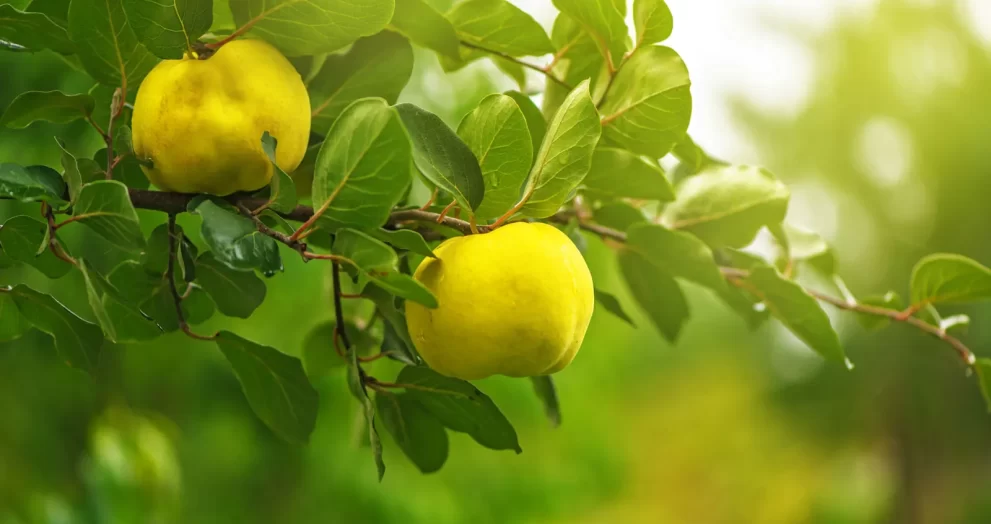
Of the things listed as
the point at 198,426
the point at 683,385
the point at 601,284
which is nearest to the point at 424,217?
the point at 198,426

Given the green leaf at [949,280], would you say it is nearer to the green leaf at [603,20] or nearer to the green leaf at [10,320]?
the green leaf at [603,20]

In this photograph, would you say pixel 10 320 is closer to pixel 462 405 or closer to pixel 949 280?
pixel 462 405

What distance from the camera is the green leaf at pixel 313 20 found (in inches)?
13.1

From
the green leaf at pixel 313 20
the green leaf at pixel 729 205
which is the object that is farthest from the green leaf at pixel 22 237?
the green leaf at pixel 729 205

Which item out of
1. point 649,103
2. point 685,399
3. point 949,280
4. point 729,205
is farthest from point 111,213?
point 685,399

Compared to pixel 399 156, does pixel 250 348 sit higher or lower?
lower

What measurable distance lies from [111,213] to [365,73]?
16cm

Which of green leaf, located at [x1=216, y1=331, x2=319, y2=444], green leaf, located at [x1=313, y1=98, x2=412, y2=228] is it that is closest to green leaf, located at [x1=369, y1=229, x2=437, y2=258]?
green leaf, located at [x1=313, y1=98, x2=412, y2=228]

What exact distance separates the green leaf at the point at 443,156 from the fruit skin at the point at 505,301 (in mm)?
22

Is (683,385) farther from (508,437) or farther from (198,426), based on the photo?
(508,437)

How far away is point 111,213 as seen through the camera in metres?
0.31

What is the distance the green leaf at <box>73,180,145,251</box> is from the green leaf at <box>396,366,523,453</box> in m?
0.15

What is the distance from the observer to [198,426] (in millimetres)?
2236

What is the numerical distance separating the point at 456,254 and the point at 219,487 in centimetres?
215
